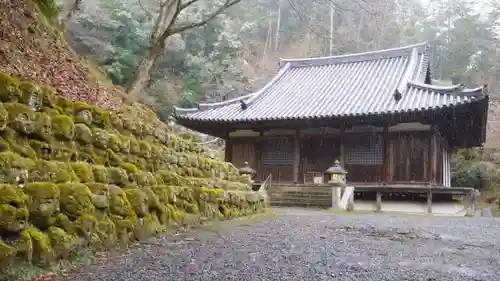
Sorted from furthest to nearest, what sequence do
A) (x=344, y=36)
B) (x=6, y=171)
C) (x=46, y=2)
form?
(x=344, y=36) < (x=46, y=2) < (x=6, y=171)

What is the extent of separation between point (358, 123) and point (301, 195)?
10.8 feet

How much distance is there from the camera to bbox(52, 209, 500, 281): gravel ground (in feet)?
11.1

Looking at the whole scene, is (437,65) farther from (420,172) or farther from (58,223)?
(58,223)

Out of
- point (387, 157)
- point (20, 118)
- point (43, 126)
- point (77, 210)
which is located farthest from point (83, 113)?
point (387, 157)

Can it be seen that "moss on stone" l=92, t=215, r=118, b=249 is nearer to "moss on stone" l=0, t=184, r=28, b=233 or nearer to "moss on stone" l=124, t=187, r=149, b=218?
"moss on stone" l=124, t=187, r=149, b=218

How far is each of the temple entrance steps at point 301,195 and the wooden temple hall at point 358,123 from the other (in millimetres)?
1044

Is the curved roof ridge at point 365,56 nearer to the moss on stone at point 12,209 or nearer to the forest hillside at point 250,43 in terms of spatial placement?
the forest hillside at point 250,43

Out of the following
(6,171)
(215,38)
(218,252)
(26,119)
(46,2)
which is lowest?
(218,252)

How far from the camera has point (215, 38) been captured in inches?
1226

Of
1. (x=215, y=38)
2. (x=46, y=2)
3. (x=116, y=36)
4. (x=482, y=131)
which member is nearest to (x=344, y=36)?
(x=215, y=38)

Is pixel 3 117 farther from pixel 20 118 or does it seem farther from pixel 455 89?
pixel 455 89

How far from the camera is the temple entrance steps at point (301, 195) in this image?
13359mm

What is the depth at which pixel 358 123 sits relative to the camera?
570 inches

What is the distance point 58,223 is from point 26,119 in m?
0.99
